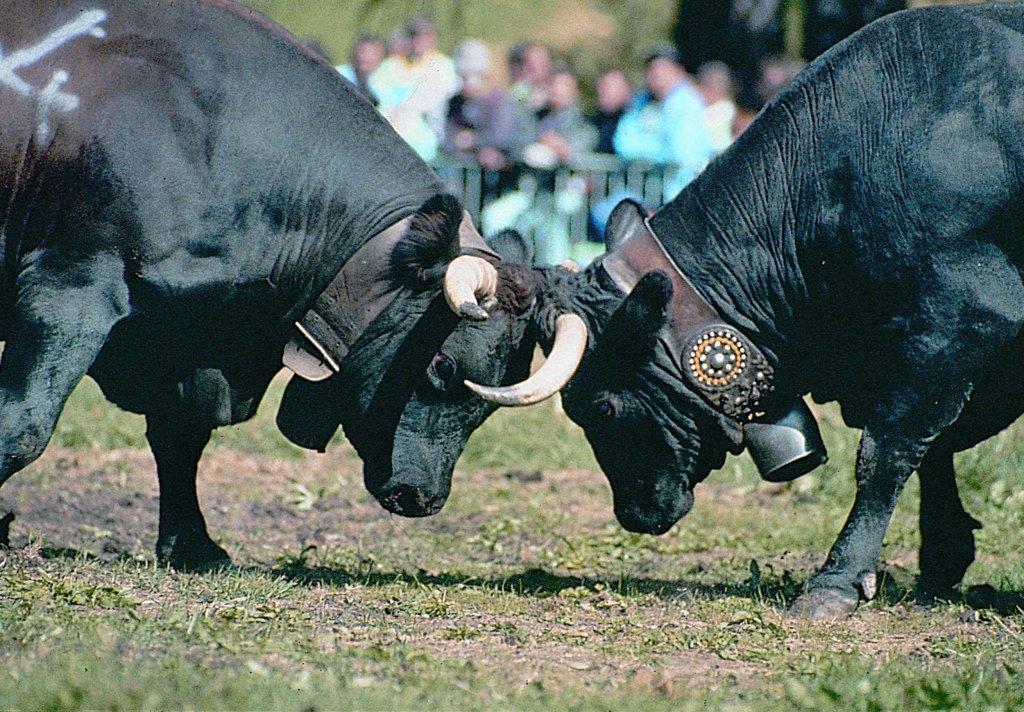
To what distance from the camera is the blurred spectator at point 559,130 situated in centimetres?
1364

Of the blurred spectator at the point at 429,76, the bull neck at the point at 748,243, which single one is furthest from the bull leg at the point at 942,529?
the blurred spectator at the point at 429,76

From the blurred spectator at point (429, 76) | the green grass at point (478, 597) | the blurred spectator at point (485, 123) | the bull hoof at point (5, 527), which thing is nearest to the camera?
the green grass at point (478, 597)

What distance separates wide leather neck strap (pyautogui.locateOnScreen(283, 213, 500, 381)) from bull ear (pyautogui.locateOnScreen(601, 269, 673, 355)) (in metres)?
0.91

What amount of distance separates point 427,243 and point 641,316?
0.90 meters

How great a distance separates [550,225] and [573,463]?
408cm

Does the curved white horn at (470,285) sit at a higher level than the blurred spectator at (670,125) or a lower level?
lower

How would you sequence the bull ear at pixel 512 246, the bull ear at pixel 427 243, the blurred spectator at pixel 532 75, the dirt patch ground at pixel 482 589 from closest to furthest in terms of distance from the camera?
the dirt patch ground at pixel 482 589, the bull ear at pixel 427 243, the bull ear at pixel 512 246, the blurred spectator at pixel 532 75

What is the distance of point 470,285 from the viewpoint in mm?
6410

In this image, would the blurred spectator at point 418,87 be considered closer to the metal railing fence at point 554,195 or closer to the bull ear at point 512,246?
the metal railing fence at point 554,195

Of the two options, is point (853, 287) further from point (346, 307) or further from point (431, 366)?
point (346, 307)

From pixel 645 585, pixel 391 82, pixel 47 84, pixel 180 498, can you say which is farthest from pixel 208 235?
pixel 391 82

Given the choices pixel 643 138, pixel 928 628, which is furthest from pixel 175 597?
pixel 643 138

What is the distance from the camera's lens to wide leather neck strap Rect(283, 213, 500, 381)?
6625 millimetres

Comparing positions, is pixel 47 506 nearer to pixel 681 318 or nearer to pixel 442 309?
pixel 442 309
